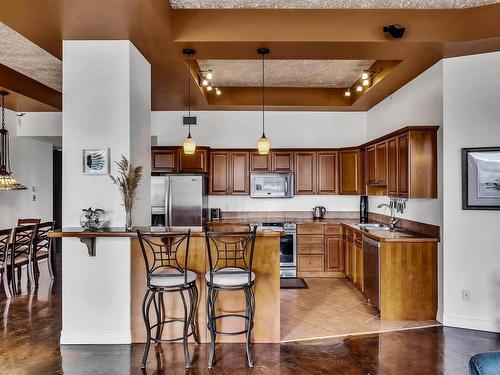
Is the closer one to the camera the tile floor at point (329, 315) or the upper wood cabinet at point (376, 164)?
the tile floor at point (329, 315)

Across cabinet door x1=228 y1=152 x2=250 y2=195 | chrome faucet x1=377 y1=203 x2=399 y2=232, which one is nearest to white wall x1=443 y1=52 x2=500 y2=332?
chrome faucet x1=377 y1=203 x2=399 y2=232

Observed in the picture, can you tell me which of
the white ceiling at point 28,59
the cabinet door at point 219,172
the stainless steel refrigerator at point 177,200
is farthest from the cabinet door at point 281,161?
the white ceiling at point 28,59

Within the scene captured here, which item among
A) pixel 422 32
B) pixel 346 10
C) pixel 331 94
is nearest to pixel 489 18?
pixel 422 32

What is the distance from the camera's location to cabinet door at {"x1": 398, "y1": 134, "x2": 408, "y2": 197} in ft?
13.0

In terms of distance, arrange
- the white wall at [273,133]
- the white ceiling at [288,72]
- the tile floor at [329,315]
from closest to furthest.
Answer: the tile floor at [329,315], the white ceiling at [288,72], the white wall at [273,133]

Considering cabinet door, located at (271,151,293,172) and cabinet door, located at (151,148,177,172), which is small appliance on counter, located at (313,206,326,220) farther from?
cabinet door, located at (151,148,177,172)

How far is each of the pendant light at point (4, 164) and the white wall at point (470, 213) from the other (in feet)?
19.9

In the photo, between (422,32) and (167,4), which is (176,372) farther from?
(422,32)

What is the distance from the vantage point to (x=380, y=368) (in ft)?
9.18

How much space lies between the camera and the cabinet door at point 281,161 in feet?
19.8

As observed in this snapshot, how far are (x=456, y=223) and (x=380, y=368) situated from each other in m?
1.83

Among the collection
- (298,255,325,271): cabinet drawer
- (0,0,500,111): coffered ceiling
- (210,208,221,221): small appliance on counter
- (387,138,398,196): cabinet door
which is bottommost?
(298,255,325,271): cabinet drawer

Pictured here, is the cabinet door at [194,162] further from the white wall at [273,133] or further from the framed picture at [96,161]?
the framed picture at [96,161]

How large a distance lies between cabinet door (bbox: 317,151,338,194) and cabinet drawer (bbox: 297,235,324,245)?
2.91 feet
